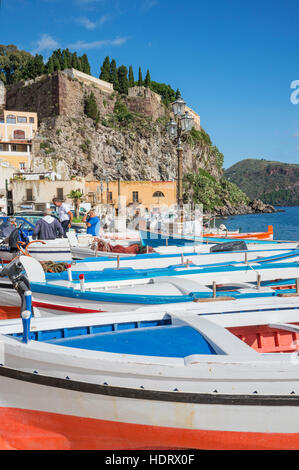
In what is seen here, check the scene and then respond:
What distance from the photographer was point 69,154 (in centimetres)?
6850

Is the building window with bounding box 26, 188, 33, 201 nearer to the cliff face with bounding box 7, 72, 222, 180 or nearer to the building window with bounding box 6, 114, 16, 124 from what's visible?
the cliff face with bounding box 7, 72, 222, 180

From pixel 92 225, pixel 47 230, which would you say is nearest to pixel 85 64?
pixel 92 225

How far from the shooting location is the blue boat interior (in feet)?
13.2

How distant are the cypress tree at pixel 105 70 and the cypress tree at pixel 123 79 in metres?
2.79

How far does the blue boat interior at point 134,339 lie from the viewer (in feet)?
13.2

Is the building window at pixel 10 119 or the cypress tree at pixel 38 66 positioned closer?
the building window at pixel 10 119

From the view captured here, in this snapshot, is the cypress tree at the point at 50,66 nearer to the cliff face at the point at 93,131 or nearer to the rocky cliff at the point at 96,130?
the rocky cliff at the point at 96,130

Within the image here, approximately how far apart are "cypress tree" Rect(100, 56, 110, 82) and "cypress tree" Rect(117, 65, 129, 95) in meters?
2.79

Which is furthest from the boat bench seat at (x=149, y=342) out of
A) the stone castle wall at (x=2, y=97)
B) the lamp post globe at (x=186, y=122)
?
the stone castle wall at (x=2, y=97)

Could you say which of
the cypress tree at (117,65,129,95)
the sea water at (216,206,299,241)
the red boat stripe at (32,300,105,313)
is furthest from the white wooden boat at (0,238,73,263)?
the cypress tree at (117,65,129,95)

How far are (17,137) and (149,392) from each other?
219 feet

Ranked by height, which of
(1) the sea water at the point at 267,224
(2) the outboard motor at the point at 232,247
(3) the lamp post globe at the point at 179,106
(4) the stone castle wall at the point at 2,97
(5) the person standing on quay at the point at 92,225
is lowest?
(1) the sea water at the point at 267,224

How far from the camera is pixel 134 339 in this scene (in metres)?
4.31
